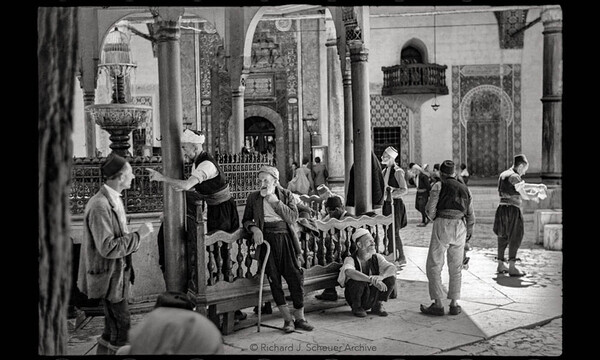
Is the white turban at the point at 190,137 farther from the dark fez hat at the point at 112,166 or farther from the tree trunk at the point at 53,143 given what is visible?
the tree trunk at the point at 53,143

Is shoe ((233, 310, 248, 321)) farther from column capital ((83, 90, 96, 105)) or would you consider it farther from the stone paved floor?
column capital ((83, 90, 96, 105))

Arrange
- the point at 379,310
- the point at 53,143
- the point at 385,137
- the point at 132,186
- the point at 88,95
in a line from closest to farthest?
the point at 53,143 → the point at 379,310 → the point at 132,186 → the point at 88,95 → the point at 385,137

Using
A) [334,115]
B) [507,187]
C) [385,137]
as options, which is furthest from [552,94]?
[385,137]

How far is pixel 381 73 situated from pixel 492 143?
13.0ft

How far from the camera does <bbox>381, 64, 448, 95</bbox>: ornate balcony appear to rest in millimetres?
19141

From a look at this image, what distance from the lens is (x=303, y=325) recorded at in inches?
249

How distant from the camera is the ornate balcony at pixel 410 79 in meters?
19.1

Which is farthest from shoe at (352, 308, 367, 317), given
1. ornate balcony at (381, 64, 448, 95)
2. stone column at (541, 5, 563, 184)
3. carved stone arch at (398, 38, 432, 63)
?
carved stone arch at (398, 38, 432, 63)

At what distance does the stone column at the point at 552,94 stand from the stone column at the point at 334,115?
14.5ft

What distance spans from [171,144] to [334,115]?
32.1ft

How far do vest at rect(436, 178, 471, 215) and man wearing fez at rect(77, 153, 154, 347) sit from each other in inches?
129

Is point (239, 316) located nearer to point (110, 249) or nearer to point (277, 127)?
point (110, 249)

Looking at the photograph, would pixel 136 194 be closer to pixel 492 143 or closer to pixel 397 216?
pixel 397 216
